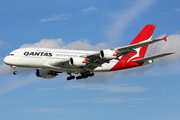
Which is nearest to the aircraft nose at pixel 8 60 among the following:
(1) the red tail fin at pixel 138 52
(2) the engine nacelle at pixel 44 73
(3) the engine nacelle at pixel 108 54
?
(2) the engine nacelle at pixel 44 73

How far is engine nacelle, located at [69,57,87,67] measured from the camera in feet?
162

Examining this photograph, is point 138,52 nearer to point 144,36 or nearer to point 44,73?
point 144,36

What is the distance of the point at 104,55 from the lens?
4803cm

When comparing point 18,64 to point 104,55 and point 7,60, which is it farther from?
point 104,55

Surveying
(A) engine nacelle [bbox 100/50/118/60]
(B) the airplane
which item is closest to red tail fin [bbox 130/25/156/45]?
(B) the airplane

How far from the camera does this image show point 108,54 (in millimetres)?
48125

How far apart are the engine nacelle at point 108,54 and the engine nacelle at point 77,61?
281 centimetres

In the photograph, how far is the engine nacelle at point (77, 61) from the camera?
49.2 meters

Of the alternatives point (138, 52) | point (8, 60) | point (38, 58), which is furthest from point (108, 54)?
point (8, 60)

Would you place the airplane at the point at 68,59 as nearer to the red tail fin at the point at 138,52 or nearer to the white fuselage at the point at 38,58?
the white fuselage at the point at 38,58

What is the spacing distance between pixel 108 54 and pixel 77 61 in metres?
4.30

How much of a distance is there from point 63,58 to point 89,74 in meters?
4.77

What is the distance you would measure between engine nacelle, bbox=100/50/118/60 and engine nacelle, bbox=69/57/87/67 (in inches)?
110

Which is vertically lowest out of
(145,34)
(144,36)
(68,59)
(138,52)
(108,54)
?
(108,54)
